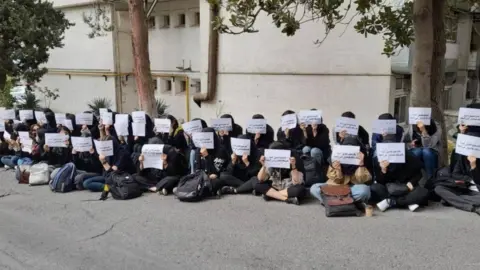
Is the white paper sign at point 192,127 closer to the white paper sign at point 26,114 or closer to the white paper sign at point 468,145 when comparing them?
the white paper sign at point 468,145

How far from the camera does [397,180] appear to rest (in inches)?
265

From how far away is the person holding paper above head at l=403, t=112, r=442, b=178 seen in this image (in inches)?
284

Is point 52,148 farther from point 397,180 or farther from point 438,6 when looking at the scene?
point 438,6

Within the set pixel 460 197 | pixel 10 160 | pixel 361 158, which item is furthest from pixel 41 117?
pixel 460 197

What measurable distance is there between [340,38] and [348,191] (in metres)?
5.82

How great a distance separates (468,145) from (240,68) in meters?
7.81

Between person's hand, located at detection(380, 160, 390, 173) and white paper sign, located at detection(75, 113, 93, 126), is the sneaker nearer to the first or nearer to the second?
person's hand, located at detection(380, 160, 390, 173)

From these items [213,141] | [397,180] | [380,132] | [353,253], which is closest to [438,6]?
[380,132]

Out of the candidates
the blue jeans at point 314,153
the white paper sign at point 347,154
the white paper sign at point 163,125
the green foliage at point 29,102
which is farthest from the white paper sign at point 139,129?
the green foliage at point 29,102

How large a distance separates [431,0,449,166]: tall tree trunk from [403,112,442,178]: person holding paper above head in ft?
1.46

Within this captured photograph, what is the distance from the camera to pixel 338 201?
642 cm

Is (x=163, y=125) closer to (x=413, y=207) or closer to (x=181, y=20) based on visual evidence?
(x=413, y=207)

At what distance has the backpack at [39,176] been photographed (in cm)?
903

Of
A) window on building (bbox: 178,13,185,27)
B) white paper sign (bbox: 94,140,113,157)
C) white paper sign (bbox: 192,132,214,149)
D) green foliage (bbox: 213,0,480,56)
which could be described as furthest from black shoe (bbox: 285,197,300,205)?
window on building (bbox: 178,13,185,27)
